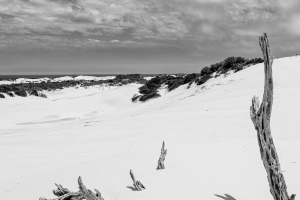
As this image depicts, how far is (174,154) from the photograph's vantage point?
36.0ft

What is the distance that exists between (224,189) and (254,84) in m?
22.8

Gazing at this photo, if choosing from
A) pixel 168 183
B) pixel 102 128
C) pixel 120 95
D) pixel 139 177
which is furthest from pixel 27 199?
pixel 120 95

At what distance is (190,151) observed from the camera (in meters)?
11.1

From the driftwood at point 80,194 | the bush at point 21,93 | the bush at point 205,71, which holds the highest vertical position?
the bush at point 205,71

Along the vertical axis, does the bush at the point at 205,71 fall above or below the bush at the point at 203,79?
above

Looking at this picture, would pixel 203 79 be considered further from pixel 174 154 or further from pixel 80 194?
pixel 80 194

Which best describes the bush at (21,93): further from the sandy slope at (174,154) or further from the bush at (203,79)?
the sandy slope at (174,154)

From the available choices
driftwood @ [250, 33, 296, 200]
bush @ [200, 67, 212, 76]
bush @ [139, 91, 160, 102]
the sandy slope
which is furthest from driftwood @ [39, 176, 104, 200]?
bush @ [200, 67, 212, 76]

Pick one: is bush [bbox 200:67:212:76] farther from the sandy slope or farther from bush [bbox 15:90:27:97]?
bush [bbox 15:90:27:97]

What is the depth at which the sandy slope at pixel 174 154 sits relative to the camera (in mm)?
7191

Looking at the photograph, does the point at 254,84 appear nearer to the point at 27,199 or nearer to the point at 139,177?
the point at 139,177

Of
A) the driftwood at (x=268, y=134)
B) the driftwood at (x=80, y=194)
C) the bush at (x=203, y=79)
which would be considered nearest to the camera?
the driftwood at (x=268, y=134)

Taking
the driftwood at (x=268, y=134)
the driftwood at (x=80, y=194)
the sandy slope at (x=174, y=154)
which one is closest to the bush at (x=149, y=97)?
the sandy slope at (x=174, y=154)

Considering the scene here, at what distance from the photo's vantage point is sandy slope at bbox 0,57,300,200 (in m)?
7.19
